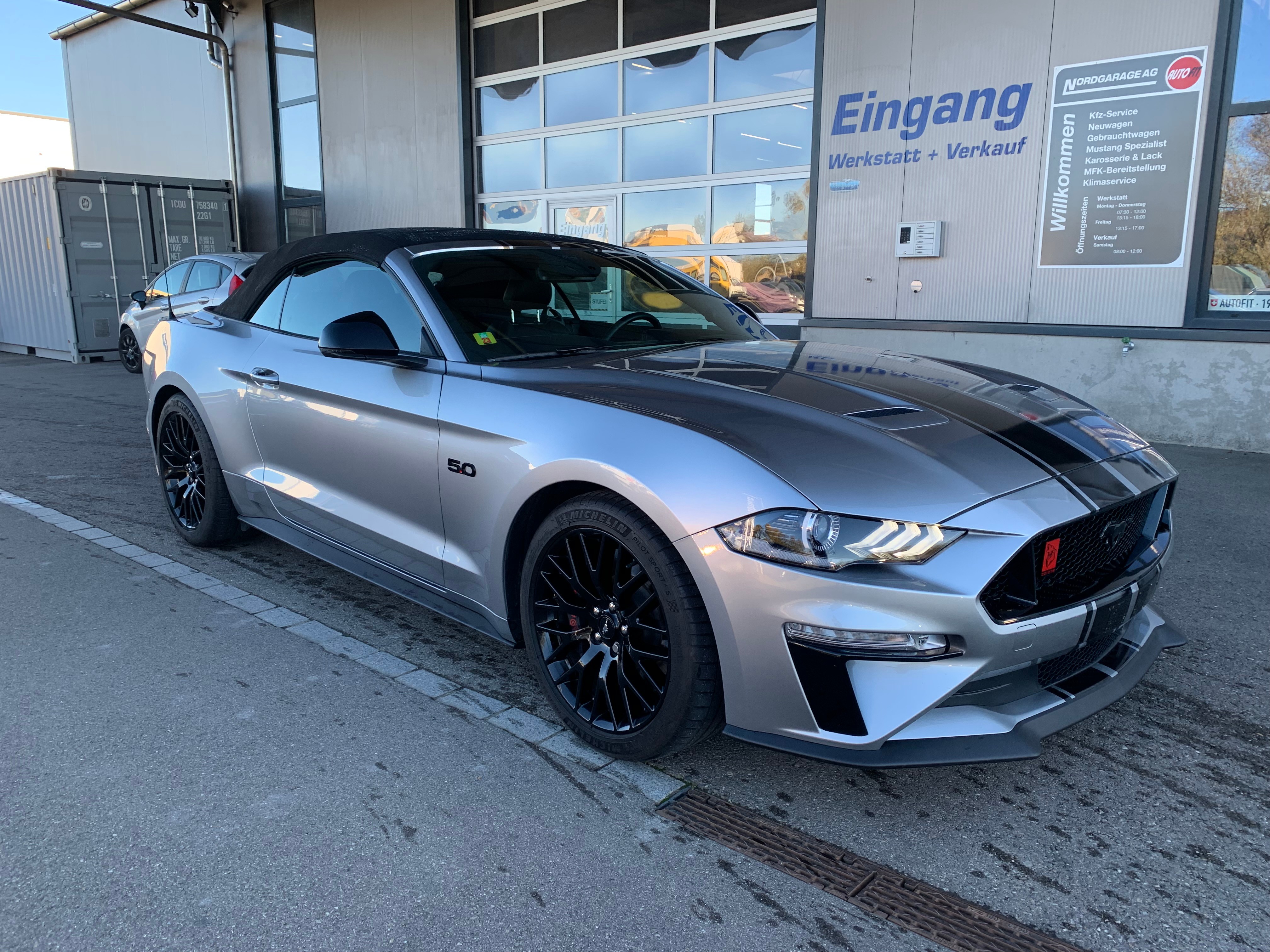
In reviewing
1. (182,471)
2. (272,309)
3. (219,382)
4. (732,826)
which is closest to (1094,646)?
(732,826)

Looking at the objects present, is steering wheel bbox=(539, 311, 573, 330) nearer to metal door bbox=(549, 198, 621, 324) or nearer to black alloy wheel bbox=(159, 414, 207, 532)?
black alloy wheel bbox=(159, 414, 207, 532)

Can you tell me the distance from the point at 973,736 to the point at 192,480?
3984mm

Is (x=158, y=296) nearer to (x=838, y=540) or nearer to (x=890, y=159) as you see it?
(x=890, y=159)

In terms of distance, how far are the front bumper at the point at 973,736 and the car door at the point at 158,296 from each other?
11.7 meters

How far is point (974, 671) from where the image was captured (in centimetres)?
217

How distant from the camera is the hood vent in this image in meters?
2.53

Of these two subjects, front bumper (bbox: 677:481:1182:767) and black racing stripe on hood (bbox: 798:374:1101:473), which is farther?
black racing stripe on hood (bbox: 798:374:1101:473)

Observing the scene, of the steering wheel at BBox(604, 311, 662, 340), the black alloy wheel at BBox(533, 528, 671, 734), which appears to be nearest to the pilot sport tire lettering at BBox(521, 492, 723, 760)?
the black alloy wheel at BBox(533, 528, 671, 734)

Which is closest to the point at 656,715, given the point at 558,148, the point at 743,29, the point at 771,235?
the point at 771,235

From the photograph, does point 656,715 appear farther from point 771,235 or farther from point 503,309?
point 771,235

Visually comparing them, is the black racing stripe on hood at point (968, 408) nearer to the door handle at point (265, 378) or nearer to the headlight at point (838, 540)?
the headlight at point (838, 540)

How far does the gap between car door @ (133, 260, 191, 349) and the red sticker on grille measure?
39.0 ft

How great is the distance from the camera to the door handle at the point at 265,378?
386 centimetres

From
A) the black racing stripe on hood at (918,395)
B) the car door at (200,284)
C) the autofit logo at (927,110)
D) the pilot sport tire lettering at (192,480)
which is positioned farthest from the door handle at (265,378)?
the car door at (200,284)
